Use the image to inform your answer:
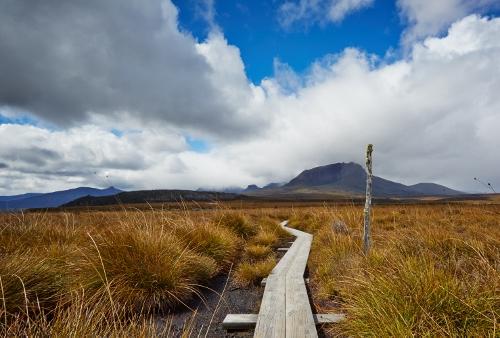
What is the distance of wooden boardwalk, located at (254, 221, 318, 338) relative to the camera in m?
3.87

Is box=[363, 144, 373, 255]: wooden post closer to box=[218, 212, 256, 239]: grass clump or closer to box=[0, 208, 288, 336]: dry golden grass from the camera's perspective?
box=[0, 208, 288, 336]: dry golden grass

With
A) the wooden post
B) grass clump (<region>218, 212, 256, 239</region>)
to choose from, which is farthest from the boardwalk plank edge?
grass clump (<region>218, 212, 256, 239</region>)

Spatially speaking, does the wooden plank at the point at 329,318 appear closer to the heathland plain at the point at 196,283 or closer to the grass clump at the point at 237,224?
the heathland plain at the point at 196,283

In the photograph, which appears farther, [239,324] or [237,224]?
[237,224]

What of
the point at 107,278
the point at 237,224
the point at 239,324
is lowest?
the point at 239,324

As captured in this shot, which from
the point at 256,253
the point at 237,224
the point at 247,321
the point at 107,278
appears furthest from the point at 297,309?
the point at 237,224

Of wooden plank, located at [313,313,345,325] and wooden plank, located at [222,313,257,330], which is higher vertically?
wooden plank, located at [313,313,345,325]

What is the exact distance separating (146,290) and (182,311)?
0.67 m

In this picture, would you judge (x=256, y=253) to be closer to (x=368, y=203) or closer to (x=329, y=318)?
(x=368, y=203)

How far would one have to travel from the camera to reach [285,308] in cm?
467

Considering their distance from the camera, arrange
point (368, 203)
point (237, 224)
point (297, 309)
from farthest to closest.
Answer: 1. point (237, 224)
2. point (368, 203)
3. point (297, 309)

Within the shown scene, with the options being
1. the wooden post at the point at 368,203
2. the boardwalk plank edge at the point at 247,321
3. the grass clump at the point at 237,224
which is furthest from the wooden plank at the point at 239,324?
the grass clump at the point at 237,224

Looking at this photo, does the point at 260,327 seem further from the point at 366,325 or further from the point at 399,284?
the point at 399,284

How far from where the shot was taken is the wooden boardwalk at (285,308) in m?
3.87
